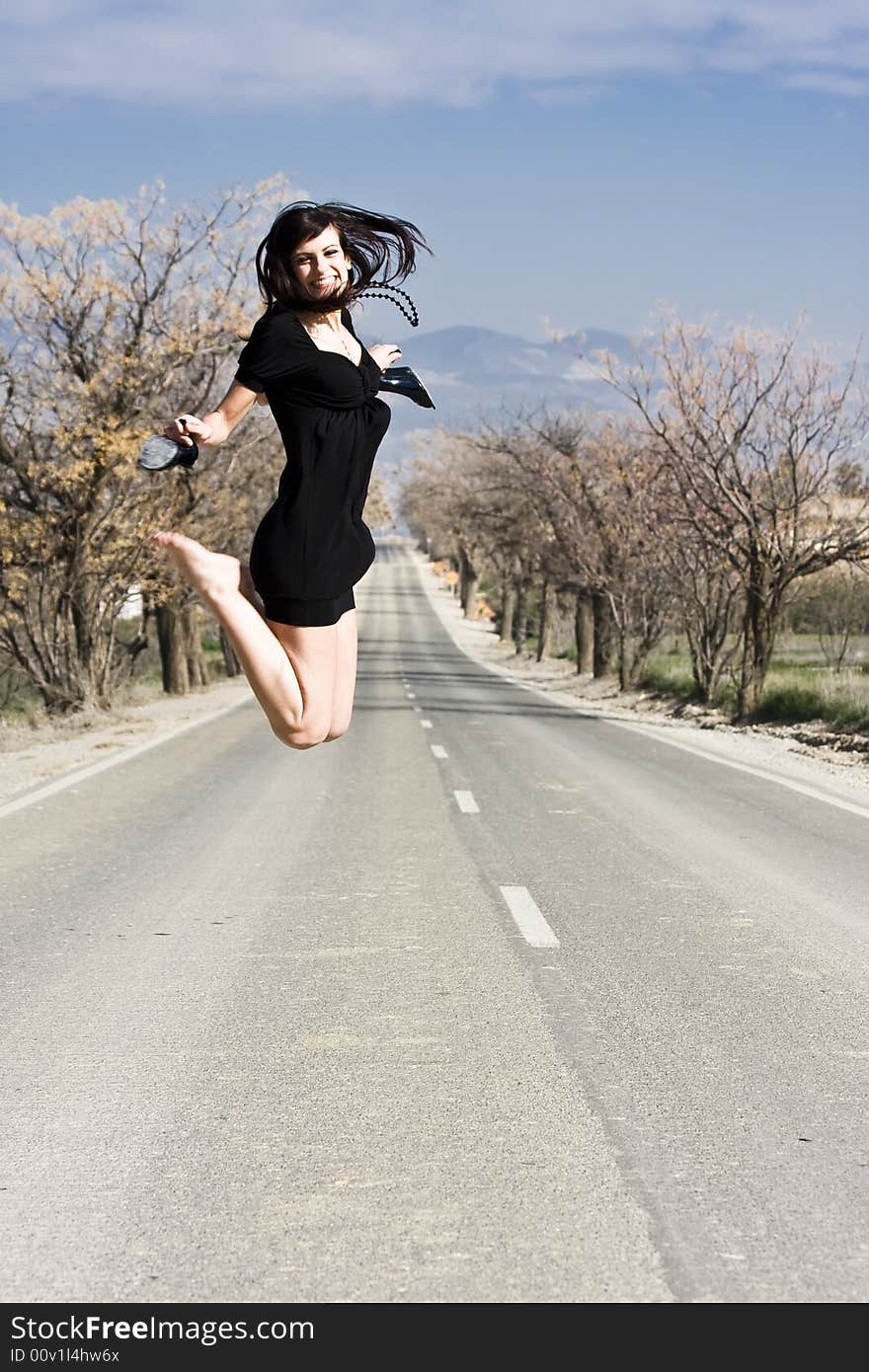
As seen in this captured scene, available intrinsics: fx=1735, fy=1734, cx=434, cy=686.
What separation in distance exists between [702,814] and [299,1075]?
911cm

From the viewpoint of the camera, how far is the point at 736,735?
27.2m

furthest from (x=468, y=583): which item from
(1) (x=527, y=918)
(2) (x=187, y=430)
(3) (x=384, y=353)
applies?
(2) (x=187, y=430)

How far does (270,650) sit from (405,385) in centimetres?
76

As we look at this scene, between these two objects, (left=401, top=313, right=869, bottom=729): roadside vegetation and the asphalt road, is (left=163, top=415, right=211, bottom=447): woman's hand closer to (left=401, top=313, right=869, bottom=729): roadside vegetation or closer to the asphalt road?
the asphalt road

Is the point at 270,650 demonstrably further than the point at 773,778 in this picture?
No

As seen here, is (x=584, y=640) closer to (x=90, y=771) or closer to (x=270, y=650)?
(x=90, y=771)

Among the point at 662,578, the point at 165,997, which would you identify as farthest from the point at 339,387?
the point at 662,578

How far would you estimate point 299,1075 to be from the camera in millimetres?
5742

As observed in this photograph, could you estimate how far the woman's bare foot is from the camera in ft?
13.4

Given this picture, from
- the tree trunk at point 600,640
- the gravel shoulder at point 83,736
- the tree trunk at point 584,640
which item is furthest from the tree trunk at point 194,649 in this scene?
the tree trunk at point 584,640

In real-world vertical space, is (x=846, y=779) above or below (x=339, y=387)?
below

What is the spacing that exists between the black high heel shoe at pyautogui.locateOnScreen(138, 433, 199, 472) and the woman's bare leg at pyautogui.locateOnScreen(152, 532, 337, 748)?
28 centimetres
